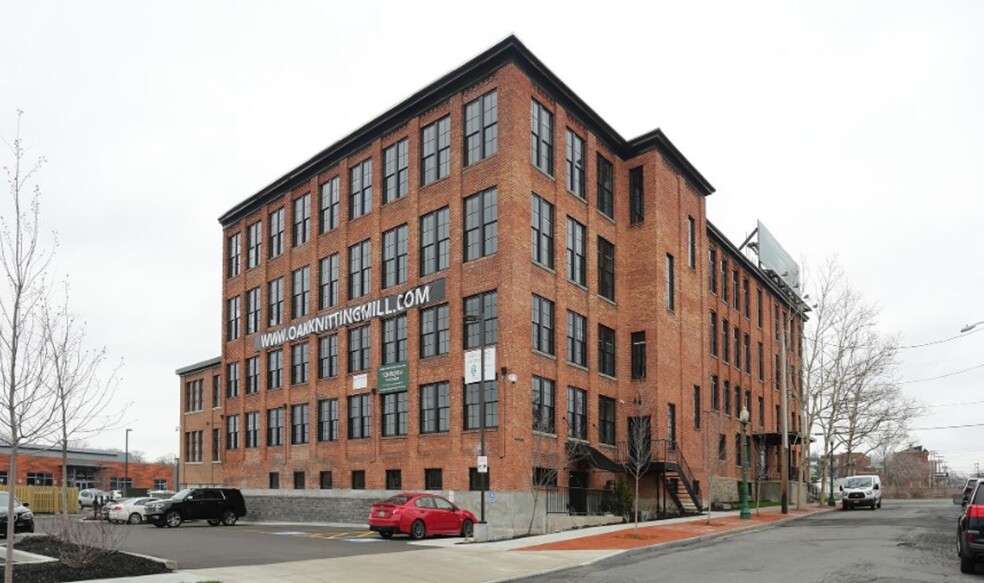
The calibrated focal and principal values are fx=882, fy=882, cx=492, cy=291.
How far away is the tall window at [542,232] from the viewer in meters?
36.3

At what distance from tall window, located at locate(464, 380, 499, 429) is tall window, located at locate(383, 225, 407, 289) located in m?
7.33

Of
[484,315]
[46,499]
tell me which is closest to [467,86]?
[484,315]

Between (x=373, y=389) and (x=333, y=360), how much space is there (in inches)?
186

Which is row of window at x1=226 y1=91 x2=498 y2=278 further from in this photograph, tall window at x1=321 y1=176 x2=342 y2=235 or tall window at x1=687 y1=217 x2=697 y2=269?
tall window at x1=687 y1=217 x2=697 y2=269

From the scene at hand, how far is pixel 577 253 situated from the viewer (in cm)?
3959

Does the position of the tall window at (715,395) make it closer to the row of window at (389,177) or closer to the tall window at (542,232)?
the tall window at (542,232)

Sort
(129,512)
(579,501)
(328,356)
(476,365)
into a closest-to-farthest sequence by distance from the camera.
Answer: (476,365)
(579,501)
(129,512)
(328,356)

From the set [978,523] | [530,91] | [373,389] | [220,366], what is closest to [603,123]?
[530,91]

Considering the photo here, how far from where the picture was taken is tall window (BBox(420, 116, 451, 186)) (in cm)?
3841

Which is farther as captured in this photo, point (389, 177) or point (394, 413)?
point (389, 177)

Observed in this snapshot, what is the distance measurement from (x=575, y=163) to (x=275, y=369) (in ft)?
71.2

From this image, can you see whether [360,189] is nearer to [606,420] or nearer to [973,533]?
[606,420]

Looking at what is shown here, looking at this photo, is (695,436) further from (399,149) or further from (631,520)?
(399,149)

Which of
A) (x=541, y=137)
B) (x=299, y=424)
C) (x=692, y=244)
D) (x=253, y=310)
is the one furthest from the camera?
(x=253, y=310)
